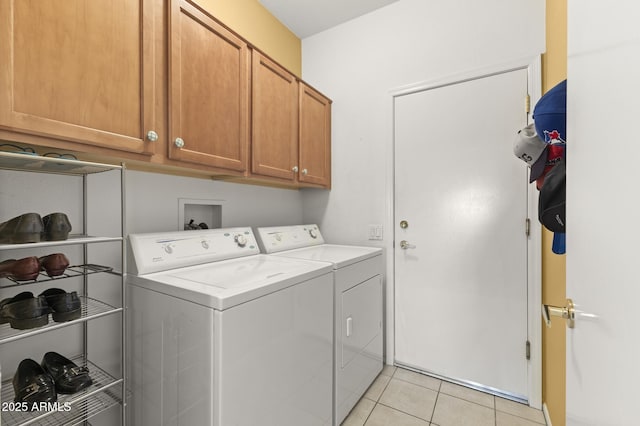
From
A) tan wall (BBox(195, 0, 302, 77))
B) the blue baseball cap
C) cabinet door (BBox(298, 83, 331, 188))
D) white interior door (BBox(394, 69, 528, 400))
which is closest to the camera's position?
the blue baseball cap

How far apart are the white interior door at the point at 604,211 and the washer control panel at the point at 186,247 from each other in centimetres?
145

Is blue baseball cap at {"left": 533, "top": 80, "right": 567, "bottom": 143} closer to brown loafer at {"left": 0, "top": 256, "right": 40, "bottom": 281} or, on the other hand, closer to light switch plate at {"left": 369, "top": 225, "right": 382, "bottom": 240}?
light switch plate at {"left": 369, "top": 225, "right": 382, "bottom": 240}

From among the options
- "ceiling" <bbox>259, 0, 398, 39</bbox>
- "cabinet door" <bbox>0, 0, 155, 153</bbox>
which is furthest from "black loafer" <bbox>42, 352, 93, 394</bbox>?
"ceiling" <bbox>259, 0, 398, 39</bbox>

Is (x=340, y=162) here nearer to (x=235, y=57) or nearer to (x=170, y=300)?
(x=235, y=57)

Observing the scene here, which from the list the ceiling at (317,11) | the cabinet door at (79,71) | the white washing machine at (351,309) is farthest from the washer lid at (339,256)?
the ceiling at (317,11)

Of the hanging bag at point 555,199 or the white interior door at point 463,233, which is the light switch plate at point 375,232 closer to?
the white interior door at point 463,233

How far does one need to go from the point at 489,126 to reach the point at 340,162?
1152mm

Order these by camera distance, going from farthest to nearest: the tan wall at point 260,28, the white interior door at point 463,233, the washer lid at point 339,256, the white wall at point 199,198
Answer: the tan wall at point 260,28 → the white interior door at point 463,233 → the washer lid at point 339,256 → the white wall at point 199,198

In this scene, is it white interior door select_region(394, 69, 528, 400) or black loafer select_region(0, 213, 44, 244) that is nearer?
black loafer select_region(0, 213, 44, 244)

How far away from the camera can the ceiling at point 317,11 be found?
7.48 ft

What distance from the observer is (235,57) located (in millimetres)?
1607

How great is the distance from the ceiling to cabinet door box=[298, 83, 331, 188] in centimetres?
69

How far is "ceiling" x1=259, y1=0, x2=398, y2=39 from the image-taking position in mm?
2279

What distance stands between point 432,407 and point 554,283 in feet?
3.43
